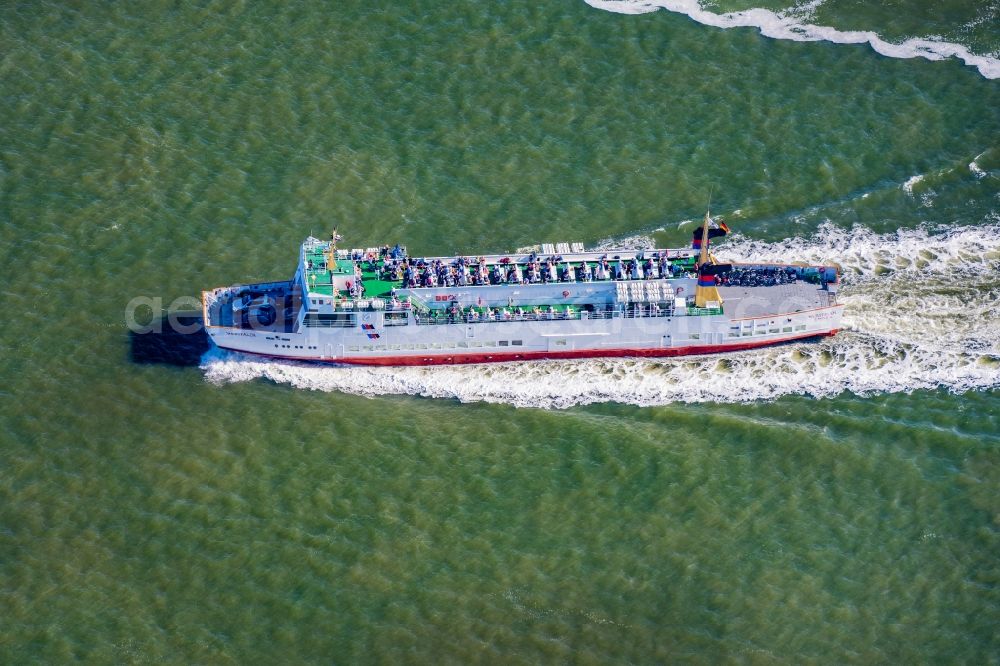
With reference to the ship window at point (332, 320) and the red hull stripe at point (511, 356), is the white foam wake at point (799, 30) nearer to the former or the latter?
the red hull stripe at point (511, 356)

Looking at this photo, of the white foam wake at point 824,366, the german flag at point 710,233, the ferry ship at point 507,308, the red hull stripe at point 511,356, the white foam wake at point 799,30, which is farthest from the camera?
the white foam wake at point 799,30

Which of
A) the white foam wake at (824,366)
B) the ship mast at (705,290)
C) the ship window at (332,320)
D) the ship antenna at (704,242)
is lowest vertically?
the white foam wake at (824,366)

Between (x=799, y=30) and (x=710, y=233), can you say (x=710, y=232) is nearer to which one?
(x=710, y=233)

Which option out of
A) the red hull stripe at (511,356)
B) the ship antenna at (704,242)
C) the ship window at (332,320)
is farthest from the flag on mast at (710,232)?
the ship window at (332,320)

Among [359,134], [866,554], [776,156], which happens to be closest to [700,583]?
[866,554]

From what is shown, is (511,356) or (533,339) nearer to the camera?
(533,339)

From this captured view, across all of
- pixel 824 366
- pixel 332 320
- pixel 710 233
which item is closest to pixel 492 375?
pixel 332 320

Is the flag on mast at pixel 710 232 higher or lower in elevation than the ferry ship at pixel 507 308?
higher
